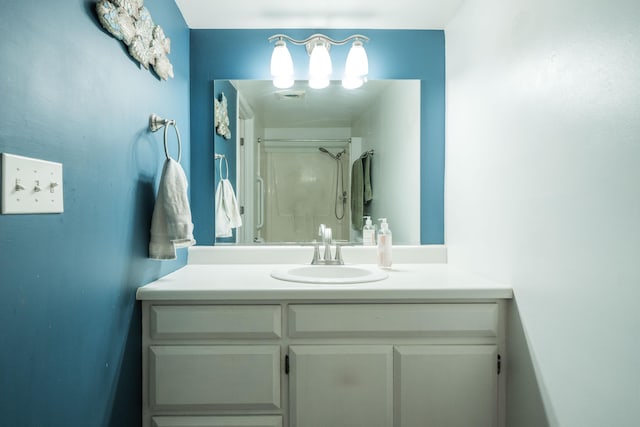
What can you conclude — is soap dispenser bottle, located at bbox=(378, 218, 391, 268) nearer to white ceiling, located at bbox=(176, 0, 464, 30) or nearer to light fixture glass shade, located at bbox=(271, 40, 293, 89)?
light fixture glass shade, located at bbox=(271, 40, 293, 89)

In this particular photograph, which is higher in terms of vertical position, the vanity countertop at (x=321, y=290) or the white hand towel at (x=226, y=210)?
the white hand towel at (x=226, y=210)

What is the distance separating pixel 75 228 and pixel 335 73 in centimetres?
138

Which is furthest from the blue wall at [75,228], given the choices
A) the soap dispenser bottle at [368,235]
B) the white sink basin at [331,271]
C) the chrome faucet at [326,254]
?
the soap dispenser bottle at [368,235]

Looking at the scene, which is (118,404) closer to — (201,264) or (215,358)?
(215,358)

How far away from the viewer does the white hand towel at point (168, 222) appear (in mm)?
1306

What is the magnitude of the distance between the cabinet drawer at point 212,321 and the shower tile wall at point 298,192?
63cm

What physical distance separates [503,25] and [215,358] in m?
1.50

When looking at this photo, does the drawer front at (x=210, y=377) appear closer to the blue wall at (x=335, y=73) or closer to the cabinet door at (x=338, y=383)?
the cabinet door at (x=338, y=383)

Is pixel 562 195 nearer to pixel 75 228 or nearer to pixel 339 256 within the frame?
pixel 339 256

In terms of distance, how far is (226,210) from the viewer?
1.86m

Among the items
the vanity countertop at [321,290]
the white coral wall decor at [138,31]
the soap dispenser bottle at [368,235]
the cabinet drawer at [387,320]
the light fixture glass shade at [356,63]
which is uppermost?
the light fixture glass shade at [356,63]

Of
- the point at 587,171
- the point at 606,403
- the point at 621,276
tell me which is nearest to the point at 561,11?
the point at 587,171

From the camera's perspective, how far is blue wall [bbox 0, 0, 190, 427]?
2.36ft

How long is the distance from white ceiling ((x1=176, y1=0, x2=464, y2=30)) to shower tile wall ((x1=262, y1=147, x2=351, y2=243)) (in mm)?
605
